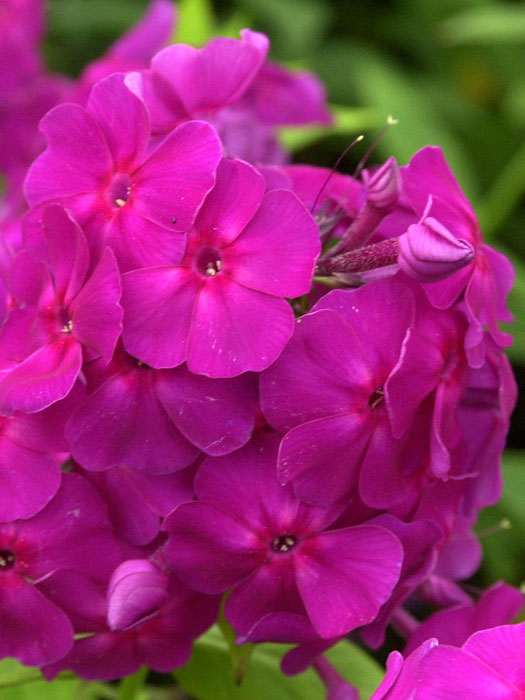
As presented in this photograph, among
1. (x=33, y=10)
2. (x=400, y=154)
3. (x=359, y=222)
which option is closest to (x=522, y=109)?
(x=400, y=154)

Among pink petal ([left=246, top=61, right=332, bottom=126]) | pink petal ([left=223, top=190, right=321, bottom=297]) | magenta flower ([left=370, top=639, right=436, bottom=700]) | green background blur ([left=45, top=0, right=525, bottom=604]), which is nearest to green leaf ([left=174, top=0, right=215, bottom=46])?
green background blur ([left=45, top=0, right=525, bottom=604])

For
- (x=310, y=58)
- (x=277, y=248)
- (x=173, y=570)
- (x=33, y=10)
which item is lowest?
(x=310, y=58)

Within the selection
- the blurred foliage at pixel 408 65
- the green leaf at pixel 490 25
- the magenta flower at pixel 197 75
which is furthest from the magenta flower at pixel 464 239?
the green leaf at pixel 490 25

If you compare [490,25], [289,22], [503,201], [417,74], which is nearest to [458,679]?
[503,201]

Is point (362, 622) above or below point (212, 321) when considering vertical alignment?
below

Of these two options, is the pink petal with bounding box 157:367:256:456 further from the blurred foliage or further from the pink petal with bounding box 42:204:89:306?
the blurred foliage

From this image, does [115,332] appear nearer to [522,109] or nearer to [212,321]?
[212,321]
